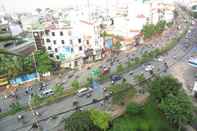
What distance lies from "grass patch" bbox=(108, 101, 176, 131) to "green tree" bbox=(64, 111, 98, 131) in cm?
216

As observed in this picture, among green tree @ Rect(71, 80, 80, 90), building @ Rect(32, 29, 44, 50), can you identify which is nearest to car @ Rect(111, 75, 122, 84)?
green tree @ Rect(71, 80, 80, 90)

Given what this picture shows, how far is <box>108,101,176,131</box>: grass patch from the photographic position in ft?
67.8

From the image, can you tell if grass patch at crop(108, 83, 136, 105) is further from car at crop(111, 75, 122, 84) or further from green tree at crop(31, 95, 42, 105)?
green tree at crop(31, 95, 42, 105)

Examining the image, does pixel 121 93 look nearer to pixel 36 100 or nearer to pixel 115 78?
pixel 115 78

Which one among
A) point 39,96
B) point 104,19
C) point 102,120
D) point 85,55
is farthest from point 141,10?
point 102,120

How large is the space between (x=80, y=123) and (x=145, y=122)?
665cm

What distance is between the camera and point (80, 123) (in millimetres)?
18953

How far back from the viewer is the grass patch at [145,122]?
2066 centimetres

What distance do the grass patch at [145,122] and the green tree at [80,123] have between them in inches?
85.0

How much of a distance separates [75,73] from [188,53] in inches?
796

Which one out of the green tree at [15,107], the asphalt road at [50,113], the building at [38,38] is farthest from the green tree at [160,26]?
the green tree at [15,107]

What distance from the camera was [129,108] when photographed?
72.5ft

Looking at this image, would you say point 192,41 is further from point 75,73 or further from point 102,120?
point 102,120

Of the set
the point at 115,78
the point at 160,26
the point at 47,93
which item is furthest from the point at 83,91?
the point at 160,26
